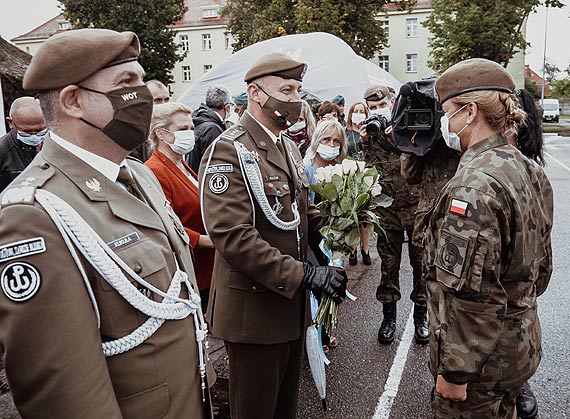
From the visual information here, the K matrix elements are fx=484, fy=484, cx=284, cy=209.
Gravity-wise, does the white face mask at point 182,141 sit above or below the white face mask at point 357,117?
above

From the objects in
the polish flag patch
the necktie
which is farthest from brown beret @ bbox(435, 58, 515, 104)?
the necktie

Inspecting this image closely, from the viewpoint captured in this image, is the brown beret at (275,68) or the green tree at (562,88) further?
the green tree at (562,88)

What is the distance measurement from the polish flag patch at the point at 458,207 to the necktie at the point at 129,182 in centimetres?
119

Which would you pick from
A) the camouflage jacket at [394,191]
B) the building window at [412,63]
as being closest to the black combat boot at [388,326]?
the camouflage jacket at [394,191]

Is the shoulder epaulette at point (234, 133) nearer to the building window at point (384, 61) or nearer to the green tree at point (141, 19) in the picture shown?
the green tree at point (141, 19)

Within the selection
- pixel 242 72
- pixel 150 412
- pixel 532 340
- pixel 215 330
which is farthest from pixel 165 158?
pixel 242 72

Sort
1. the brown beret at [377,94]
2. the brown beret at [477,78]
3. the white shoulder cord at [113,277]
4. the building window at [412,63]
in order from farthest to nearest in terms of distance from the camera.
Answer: the building window at [412,63] → the brown beret at [377,94] → the brown beret at [477,78] → the white shoulder cord at [113,277]

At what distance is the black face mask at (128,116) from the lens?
4.90 ft

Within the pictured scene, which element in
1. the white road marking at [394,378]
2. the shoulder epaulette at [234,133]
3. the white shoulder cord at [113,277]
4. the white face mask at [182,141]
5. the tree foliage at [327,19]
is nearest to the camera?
the white shoulder cord at [113,277]

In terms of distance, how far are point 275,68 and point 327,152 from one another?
7.60ft

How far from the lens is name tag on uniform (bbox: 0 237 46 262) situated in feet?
3.73

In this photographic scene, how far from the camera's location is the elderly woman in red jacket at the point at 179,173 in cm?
334

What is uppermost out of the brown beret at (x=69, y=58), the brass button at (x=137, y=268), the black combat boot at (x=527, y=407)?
the brown beret at (x=69, y=58)

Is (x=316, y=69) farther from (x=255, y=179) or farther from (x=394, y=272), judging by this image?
(x=255, y=179)
